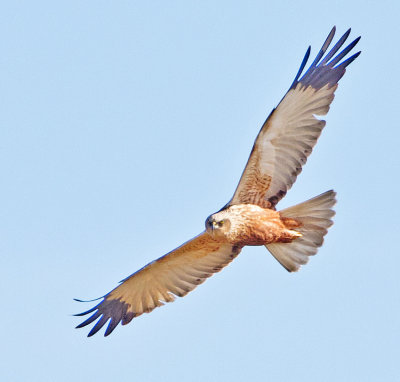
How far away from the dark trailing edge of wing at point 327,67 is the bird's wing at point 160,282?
2.38 m

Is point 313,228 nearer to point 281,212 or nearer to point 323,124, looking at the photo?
point 281,212

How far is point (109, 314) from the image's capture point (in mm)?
13633

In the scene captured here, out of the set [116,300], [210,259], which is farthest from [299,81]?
[116,300]

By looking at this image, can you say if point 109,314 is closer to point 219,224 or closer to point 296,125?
point 219,224

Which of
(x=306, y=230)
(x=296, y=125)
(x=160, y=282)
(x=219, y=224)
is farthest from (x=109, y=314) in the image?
(x=296, y=125)

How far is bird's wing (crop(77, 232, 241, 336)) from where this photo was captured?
13336mm

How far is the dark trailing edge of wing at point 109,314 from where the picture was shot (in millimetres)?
13555

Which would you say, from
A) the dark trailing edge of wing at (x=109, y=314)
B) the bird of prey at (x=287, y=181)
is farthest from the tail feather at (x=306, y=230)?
the dark trailing edge of wing at (x=109, y=314)

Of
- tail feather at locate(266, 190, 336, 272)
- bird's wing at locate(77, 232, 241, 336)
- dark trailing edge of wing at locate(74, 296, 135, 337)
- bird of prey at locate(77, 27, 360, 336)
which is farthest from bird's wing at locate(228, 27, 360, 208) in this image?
dark trailing edge of wing at locate(74, 296, 135, 337)

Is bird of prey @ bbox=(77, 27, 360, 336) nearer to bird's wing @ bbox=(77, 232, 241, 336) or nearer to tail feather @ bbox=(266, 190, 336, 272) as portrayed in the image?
tail feather @ bbox=(266, 190, 336, 272)

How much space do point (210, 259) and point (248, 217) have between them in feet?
4.40

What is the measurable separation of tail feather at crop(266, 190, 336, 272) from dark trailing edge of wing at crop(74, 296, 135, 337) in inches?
84.9

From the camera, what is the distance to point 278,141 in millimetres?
12305

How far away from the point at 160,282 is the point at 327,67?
359 cm
